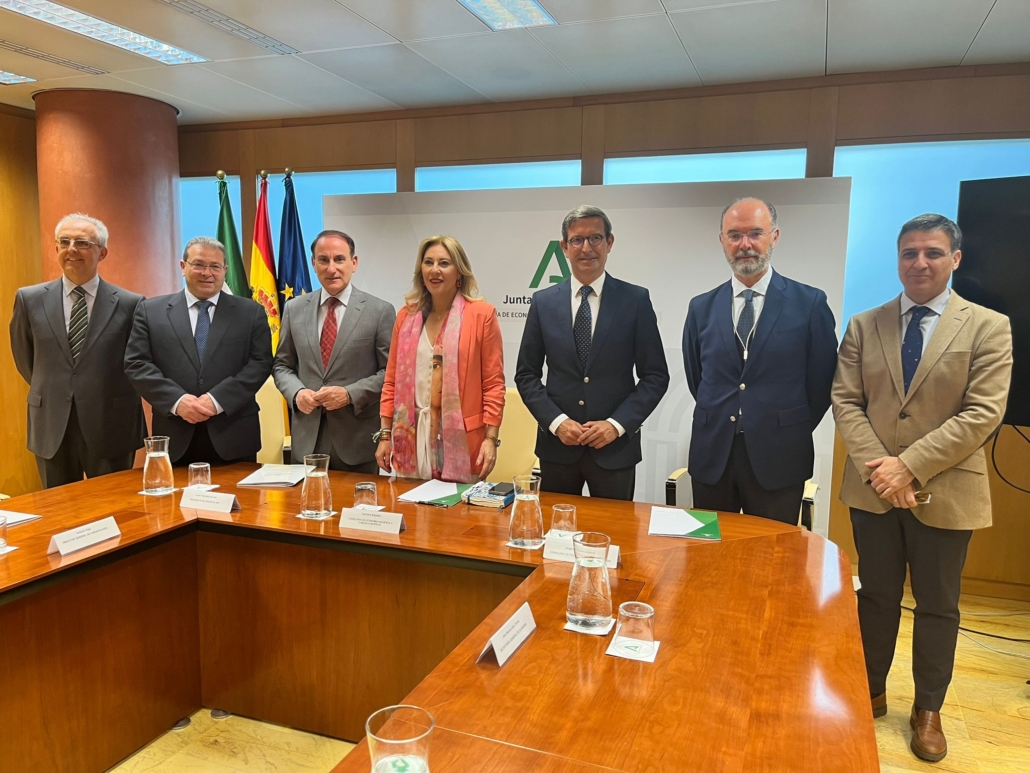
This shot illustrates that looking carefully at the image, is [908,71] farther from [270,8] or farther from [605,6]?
[270,8]

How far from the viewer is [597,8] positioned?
10.3 feet

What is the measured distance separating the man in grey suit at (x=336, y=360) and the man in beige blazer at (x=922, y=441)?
70.7 inches

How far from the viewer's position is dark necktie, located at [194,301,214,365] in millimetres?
2900

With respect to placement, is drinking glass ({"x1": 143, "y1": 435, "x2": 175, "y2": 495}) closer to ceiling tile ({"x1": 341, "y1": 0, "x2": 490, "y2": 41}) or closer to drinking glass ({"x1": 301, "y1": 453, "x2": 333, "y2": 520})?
drinking glass ({"x1": 301, "y1": 453, "x2": 333, "y2": 520})

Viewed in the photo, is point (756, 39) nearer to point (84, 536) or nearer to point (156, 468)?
point (156, 468)

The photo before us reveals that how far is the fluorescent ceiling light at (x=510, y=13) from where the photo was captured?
3.17m

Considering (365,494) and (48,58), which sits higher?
(48,58)

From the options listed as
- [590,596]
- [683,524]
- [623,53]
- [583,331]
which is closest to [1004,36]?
[623,53]

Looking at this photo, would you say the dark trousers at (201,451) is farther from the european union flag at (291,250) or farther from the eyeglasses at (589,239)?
the european union flag at (291,250)

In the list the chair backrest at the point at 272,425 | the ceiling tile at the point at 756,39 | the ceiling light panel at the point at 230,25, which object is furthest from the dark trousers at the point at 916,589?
the ceiling light panel at the point at 230,25

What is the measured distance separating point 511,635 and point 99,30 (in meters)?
3.85

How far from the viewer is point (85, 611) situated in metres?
1.92

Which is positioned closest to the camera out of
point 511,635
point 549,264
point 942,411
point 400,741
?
point 400,741

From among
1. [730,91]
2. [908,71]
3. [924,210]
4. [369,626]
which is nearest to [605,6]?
[730,91]
